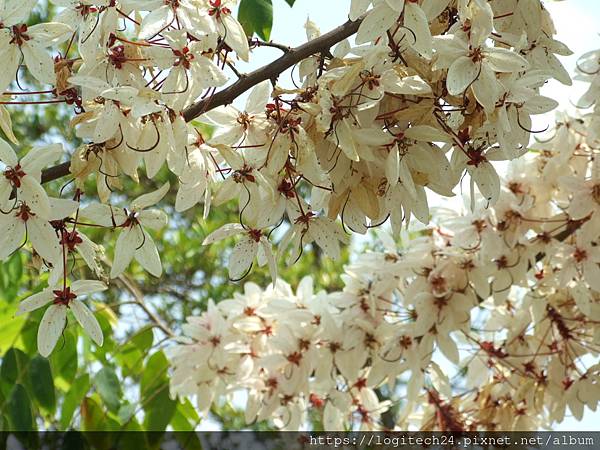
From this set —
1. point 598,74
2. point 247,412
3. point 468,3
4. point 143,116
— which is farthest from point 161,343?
point 468,3

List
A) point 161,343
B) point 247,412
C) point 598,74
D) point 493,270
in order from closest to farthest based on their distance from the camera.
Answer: point 598,74 < point 493,270 < point 247,412 < point 161,343

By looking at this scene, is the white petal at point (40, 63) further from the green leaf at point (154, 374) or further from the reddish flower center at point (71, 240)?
the green leaf at point (154, 374)

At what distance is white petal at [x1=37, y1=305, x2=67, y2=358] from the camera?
3.55 feet

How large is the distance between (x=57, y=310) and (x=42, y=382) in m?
0.70

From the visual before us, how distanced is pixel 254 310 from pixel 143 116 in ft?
3.36

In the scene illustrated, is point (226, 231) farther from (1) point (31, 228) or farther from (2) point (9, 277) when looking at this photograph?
(2) point (9, 277)

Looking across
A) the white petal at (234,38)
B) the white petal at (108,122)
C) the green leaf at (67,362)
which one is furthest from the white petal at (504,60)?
the green leaf at (67,362)

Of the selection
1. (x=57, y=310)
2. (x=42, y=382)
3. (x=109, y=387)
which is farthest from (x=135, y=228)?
(x=109, y=387)

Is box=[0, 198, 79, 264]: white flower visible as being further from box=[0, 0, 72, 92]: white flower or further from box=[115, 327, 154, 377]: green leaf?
box=[115, 327, 154, 377]: green leaf

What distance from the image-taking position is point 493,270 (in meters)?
1.75

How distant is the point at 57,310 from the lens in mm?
1093

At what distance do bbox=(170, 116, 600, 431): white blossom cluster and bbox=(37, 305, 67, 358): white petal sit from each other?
0.79 metres

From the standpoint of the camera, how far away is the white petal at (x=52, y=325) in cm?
108

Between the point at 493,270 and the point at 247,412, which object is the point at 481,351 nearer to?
the point at 493,270
